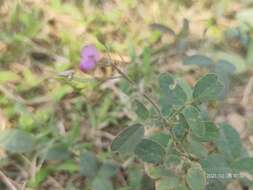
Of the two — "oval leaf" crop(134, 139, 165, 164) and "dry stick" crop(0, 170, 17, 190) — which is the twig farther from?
"dry stick" crop(0, 170, 17, 190)

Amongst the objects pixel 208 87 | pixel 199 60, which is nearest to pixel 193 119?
pixel 208 87

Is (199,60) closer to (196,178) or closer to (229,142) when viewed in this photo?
(229,142)

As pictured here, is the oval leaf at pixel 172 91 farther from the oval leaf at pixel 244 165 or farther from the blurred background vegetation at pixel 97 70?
the blurred background vegetation at pixel 97 70

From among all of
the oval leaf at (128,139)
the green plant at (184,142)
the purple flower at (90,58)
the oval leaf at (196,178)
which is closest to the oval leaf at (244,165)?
the green plant at (184,142)

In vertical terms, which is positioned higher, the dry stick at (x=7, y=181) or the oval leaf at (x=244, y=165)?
the oval leaf at (x=244, y=165)

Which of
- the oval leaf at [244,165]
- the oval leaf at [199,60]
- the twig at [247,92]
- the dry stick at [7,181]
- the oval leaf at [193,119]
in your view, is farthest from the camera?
the twig at [247,92]

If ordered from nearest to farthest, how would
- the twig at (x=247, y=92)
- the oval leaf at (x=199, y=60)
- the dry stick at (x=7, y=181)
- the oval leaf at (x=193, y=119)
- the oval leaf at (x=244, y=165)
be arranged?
the oval leaf at (x=193, y=119), the oval leaf at (x=244, y=165), the dry stick at (x=7, y=181), the oval leaf at (x=199, y=60), the twig at (x=247, y=92)

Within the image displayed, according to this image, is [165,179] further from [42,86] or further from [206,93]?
[42,86]
